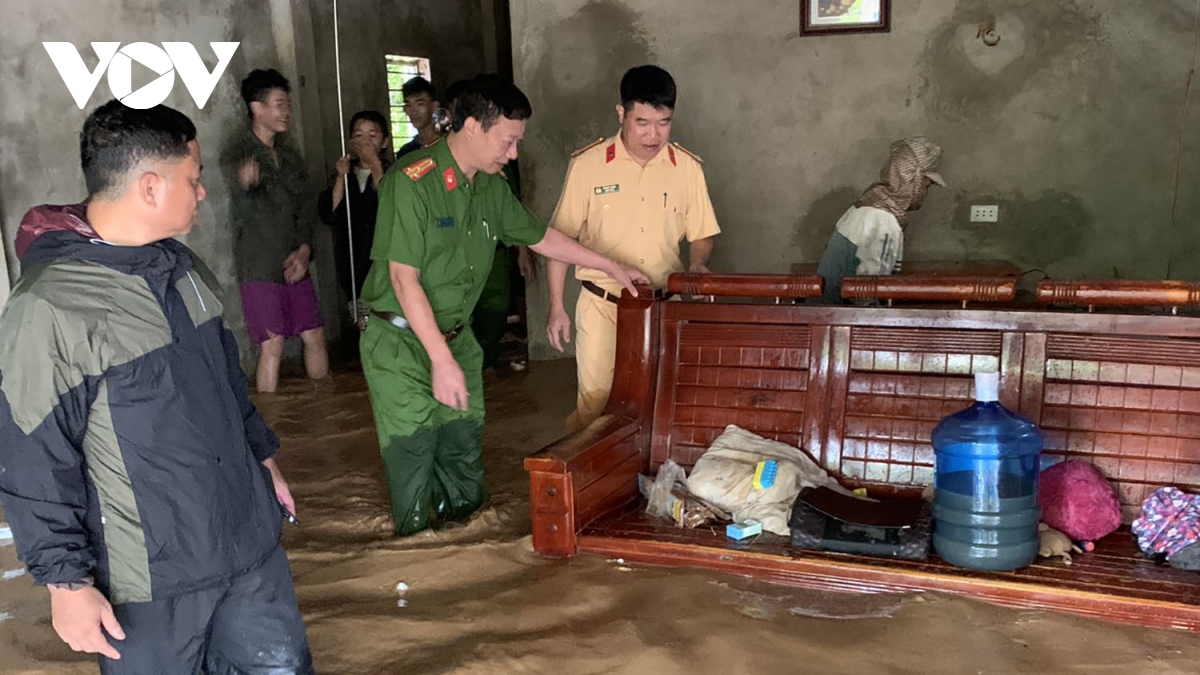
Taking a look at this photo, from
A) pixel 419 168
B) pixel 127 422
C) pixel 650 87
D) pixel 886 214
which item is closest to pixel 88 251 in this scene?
pixel 127 422

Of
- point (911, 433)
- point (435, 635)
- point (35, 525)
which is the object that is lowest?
point (435, 635)

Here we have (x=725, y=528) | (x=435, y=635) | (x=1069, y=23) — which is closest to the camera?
(x=435, y=635)

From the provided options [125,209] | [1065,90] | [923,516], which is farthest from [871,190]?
[125,209]

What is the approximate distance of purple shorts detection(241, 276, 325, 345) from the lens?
5.58 metres

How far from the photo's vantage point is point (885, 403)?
112 inches

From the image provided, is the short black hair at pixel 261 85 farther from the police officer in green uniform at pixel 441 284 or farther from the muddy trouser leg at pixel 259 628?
the muddy trouser leg at pixel 259 628

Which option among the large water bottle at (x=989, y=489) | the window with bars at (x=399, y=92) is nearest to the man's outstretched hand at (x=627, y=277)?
the large water bottle at (x=989, y=489)

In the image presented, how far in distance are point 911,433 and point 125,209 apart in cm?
218

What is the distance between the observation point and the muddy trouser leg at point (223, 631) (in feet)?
5.82

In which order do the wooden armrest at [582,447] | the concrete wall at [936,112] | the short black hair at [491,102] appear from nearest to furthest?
1. the wooden armrest at [582,447]
2. the short black hair at [491,102]
3. the concrete wall at [936,112]

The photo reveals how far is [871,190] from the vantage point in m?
3.80

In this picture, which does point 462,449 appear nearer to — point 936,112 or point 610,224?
point 610,224

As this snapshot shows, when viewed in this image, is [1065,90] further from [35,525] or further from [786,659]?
[35,525]

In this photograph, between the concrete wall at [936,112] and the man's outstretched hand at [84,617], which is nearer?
the man's outstretched hand at [84,617]
